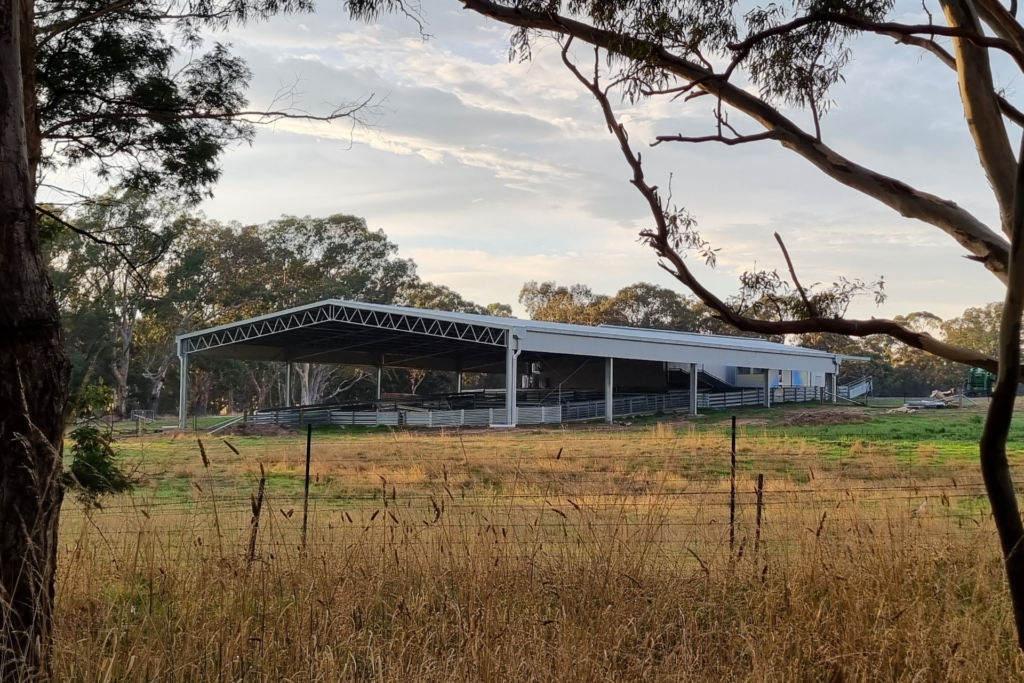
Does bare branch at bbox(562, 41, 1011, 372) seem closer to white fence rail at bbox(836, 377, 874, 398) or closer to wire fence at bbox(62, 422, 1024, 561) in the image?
wire fence at bbox(62, 422, 1024, 561)

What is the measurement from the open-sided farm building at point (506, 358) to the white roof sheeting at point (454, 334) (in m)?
0.05

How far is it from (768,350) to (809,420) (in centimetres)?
1155

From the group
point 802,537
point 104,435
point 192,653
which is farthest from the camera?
point 104,435

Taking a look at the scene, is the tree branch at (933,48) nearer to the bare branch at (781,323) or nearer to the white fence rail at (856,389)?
the bare branch at (781,323)

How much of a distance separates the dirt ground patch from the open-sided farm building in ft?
16.9

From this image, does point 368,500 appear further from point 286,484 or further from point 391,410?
point 391,410

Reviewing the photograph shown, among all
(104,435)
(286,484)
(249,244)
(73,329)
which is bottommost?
(286,484)

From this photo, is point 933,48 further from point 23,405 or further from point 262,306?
point 262,306

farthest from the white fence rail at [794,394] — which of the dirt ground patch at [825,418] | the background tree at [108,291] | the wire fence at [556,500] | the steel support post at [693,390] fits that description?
the background tree at [108,291]

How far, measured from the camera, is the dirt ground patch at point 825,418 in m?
30.0

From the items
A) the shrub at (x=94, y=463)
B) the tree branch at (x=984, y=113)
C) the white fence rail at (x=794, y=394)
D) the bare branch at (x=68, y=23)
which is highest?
the bare branch at (x=68, y=23)

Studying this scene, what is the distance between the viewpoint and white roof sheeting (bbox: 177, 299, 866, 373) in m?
31.2

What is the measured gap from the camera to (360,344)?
130 ft

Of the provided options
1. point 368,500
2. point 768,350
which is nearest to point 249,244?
point 768,350
